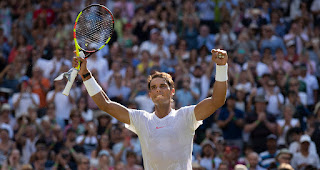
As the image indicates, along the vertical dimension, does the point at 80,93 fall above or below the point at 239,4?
below

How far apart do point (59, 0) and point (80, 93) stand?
4512 millimetres

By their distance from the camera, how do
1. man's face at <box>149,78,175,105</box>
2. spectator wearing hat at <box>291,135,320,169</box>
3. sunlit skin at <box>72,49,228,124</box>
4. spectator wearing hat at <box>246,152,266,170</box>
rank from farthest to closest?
spectator wearing hat at <box>291,135,320,169</box> < spectator wearing hat at <box>246,152,266,170</box> < man's face at <box>149,78,175,105</box> < sunlit skin at <box>72,49,228,124</box>

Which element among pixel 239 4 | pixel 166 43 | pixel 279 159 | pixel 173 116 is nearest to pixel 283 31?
pixel 239 4

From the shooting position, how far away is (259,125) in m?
11.9

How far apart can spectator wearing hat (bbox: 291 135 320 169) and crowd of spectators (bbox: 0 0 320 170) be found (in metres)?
0.02

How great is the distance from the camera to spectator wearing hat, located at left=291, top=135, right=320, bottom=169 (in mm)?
11047

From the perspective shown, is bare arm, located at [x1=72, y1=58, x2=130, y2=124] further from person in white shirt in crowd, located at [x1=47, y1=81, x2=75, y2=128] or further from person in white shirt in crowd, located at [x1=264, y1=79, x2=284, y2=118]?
person in white shirt in crowd, located at [x1=47, y1=81, x2=75, y2=128]

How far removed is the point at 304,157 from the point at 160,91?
19.4 feet

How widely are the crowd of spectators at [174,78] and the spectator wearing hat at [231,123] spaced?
0.07 ft

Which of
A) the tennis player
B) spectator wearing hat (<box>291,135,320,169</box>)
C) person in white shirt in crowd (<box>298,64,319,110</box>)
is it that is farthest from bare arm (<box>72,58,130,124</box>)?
person in white shirt in crowd (<box>298,64,319,110</box>)

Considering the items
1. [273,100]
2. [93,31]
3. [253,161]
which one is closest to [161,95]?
[93,31]

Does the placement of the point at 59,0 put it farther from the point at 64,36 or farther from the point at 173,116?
the point at 173,116

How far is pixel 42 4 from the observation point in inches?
650

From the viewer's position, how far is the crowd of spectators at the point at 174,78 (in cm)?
1158
